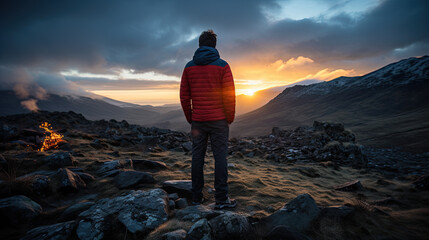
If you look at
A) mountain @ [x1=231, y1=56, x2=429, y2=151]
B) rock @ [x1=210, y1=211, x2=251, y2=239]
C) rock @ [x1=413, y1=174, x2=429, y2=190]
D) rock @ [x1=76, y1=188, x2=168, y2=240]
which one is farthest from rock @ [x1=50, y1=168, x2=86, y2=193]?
mountain @ [x1=231, y1=56, x2=429, y2=151]

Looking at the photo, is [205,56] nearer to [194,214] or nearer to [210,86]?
[210,86]

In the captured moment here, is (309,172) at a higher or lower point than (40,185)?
lower

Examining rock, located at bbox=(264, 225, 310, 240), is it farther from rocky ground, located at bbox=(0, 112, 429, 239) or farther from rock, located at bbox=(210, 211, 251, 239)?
rock, located at bbox=(210, 211, 251, 239)

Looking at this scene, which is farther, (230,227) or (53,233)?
(230,227)

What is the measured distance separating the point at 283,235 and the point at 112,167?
4.74 meters

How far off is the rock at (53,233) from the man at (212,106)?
1.89 metres

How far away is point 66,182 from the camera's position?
11.8 feet

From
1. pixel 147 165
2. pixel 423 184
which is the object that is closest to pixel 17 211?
pixel 147 165

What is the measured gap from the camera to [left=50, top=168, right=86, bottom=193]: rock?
11.6 feet

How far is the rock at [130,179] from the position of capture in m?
4.03

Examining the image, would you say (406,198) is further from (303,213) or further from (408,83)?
(408,83)

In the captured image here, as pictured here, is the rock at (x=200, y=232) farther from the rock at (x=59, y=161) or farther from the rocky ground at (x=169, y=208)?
the rock at (x=59, y=161)

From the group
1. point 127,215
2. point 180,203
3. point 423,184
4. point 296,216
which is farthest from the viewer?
point 423,184

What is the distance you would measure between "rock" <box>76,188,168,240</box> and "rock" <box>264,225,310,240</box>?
151 centimetres
